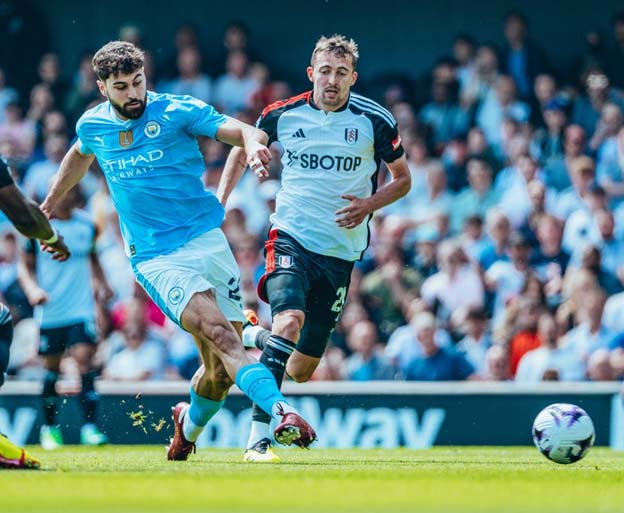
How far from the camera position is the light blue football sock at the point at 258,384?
26.8 feet

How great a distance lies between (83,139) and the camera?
9.33 meters

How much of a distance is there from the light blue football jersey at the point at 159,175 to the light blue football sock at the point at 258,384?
3.60 feet

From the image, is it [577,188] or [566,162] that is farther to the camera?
[566,162]

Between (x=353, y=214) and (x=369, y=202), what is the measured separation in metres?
0.16

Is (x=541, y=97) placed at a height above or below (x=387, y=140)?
above

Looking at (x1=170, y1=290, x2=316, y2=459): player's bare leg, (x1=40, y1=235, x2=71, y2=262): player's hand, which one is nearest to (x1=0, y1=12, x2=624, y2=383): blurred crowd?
(x1=40, y1=235, x2=71, y2=262): player's hand

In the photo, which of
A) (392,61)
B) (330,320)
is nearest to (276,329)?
(330,320)

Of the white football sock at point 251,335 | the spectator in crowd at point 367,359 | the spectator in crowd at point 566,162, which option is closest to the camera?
the white football sock at point 251,335

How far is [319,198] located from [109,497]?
13.6 feet

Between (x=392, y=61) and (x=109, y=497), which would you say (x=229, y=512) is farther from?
(x=392, y=61)

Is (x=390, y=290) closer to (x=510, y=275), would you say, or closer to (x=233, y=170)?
(x=510, y=275)

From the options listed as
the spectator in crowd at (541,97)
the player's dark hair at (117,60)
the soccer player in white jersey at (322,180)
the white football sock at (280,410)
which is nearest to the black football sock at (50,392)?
the soccer player in white jersey at (322,180)

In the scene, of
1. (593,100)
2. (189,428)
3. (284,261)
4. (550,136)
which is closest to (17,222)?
(189,428)

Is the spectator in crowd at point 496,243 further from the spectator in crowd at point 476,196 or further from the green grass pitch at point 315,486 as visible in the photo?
the green grass pitch at point 315,486
